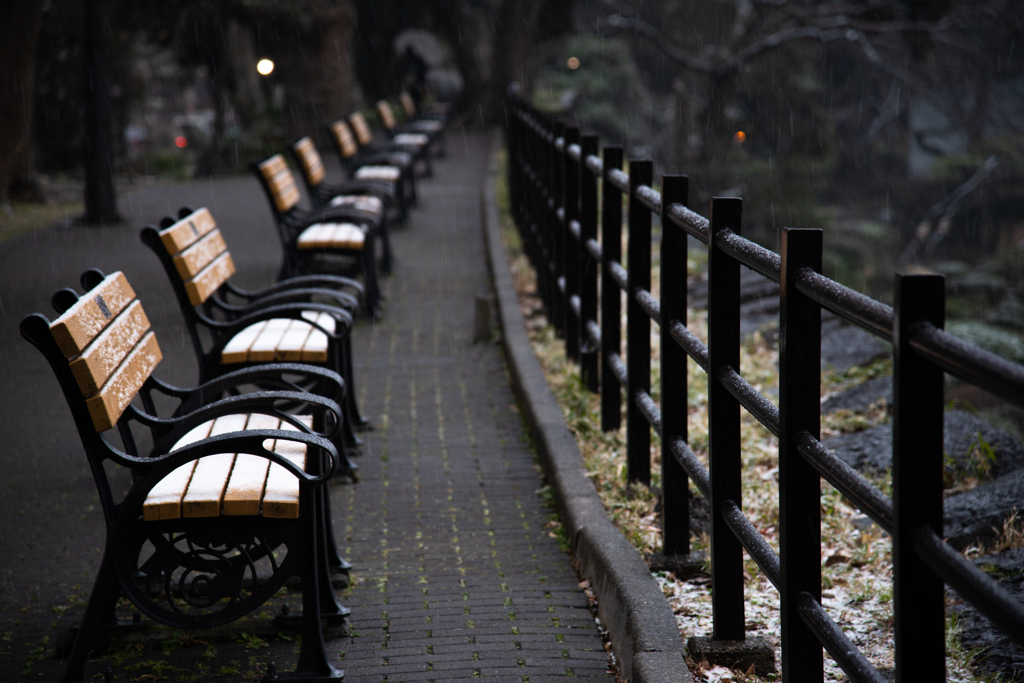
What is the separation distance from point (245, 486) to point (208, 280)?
2362mm

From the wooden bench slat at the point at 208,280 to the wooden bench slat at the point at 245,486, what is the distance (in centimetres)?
169

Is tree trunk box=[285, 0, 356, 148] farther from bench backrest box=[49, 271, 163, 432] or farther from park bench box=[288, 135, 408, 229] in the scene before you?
bench backrest box=[49, 271, 163, 432]

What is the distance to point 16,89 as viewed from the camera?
45.2ft

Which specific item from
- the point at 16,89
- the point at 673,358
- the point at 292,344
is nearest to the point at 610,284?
the point at 673,358

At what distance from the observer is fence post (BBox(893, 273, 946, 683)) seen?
1.70 meters

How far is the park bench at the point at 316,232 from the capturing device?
7.73m

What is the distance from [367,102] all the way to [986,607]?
3488 cm

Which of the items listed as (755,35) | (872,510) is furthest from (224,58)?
(872,510)

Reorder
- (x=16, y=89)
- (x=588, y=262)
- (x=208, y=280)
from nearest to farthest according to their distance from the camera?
(x=208, y=280), (x=588, y=262), (x=16, y=89)

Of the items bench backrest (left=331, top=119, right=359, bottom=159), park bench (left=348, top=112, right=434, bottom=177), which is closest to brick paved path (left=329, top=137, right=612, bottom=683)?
bench backrest (left=331, top=119, right=359, bottom=159)

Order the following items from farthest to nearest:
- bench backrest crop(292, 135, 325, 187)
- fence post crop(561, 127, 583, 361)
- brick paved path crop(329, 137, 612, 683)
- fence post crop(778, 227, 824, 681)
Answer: bench backrest crop(292, 135, 325, 187) → fence post crop(561, 127, 583, 361) → brick paved path crop(329, 137, 612, 683) → fence post crop(778, 227, 824, 681)

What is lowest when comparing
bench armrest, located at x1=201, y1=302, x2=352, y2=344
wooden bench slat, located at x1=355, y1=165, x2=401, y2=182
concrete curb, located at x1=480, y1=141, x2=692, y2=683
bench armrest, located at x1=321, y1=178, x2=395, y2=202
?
concrete curb, located at x1=480, y1=141, x2=692, y2=683

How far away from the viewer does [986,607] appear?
5.06ft

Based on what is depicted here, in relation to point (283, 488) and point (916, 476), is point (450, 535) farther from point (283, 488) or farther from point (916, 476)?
point (916, 476)
